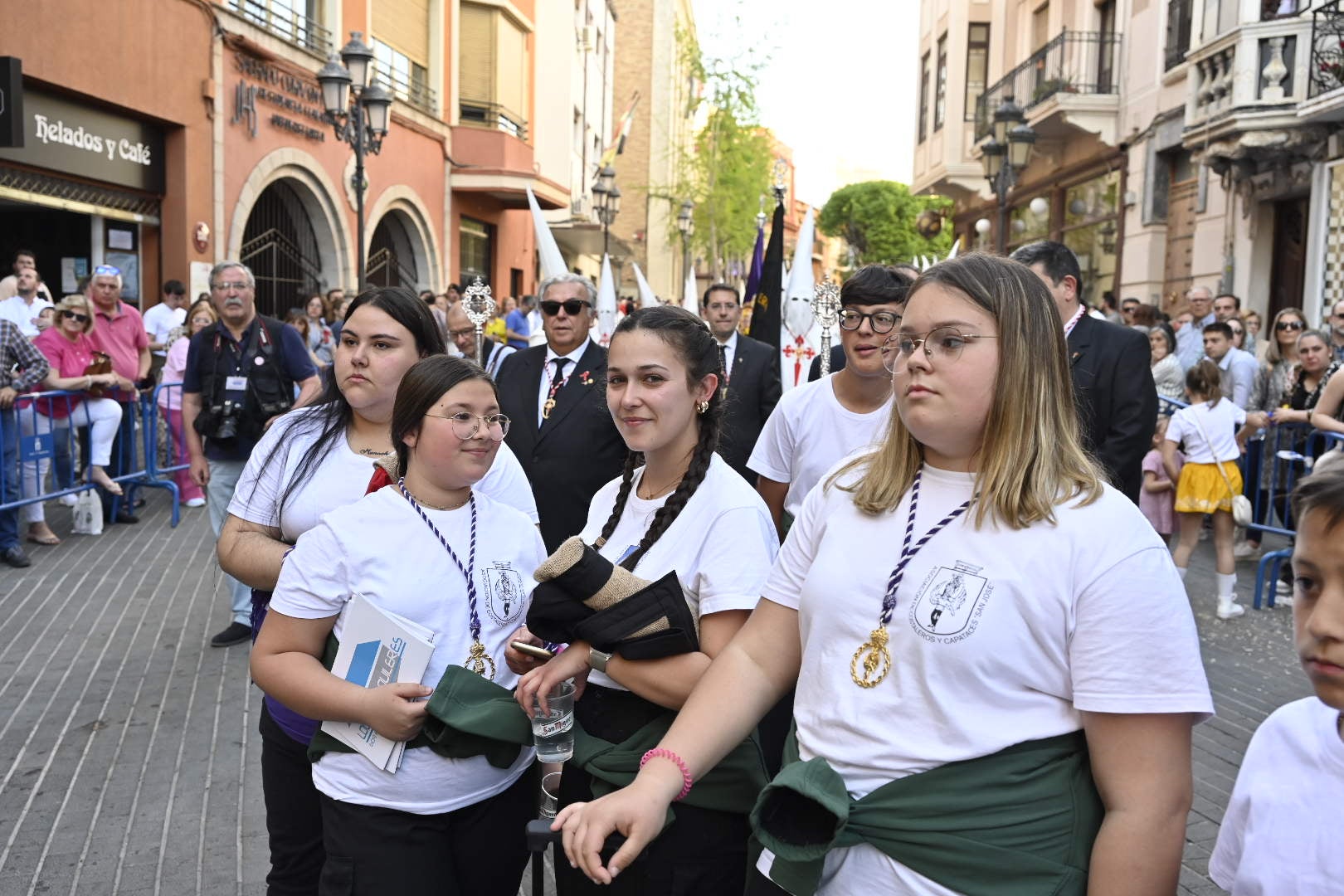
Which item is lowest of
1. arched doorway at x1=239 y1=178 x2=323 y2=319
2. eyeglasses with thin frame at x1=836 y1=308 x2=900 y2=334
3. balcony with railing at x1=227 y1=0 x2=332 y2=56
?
eyeglasses with thin frame at x1=836 y1=308 x2=900 y2=334

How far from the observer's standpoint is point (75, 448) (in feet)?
31.7

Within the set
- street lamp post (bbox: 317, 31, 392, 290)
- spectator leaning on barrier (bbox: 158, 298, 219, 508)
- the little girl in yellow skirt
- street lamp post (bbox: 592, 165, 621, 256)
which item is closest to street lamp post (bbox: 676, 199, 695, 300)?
street lamp post (bbox: 592, 165, 621, 256)

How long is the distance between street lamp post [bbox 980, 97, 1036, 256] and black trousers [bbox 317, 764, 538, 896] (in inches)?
502

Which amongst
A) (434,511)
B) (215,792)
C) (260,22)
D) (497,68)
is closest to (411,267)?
(497,68)

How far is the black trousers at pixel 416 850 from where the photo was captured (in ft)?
8.10

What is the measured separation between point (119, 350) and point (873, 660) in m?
10.3

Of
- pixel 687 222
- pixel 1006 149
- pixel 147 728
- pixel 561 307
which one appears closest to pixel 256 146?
pixel 1006 149

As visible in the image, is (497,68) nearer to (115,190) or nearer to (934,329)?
(115,190)

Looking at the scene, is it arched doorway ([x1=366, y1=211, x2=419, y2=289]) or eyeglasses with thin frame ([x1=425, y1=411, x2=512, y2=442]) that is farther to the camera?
arched doorway ([x1=366, y1=211, x2=419, y2=289])

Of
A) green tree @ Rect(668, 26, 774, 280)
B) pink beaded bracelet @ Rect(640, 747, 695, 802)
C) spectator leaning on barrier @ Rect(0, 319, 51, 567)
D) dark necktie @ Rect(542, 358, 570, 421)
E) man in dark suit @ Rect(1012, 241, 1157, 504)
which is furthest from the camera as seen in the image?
green tree @ Rect(668, 26, 774, 280)

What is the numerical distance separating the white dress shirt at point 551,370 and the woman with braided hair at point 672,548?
2745mm

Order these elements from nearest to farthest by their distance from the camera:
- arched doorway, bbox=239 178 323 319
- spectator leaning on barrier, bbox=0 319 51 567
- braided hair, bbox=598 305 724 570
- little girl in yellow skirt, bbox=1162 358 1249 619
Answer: braided hair, bbox=598 305 724 570 < little girl in yellow skirt, bbox=1162 358 1249 619 < spectator leaning on barrier, bbox=0 319 51 567 < arched doorway, bbox=239 178 323 319

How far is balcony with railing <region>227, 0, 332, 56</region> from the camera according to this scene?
17219 mm

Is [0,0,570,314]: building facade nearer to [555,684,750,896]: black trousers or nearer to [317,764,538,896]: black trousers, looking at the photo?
→ [317,764,538,896]: black trousers
